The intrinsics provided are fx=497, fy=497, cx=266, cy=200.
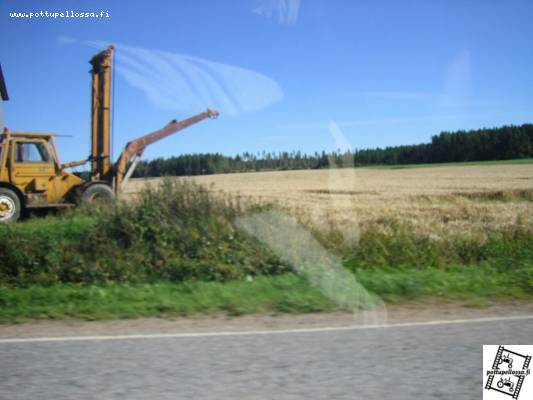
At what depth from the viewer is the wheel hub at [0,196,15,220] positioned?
47.7ft

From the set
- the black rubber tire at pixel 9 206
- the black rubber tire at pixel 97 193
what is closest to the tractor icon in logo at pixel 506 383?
the black rubber tire at pixel 97 193

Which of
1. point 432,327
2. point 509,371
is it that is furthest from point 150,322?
point 509,371

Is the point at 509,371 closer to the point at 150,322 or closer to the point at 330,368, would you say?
the point at 330,368

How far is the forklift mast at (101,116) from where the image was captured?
16062mm

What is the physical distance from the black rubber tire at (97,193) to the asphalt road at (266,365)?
440 inches

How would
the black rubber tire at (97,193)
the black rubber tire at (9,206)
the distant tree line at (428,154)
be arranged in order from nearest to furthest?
the black rubber tire at (9,206) < the black rubber tire at (97,193) < the distant tree line at (428,154)

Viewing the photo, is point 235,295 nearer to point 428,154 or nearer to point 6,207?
point 6,207

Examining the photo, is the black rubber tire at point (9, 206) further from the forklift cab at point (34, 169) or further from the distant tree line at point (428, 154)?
the distant tree line at point (428, 154)

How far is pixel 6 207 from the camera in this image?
14633 mm

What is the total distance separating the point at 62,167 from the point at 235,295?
1120 cm

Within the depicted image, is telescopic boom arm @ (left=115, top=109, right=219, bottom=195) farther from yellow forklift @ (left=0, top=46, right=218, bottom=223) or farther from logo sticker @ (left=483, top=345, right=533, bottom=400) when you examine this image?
logo sticker @ (left=483, top=345, right=533, bottom=400)

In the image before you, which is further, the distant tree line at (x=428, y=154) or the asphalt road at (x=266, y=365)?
the distant tree line at (x=428, y=154)

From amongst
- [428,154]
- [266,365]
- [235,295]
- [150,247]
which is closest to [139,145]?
[150,247]

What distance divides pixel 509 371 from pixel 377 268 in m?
4.72
